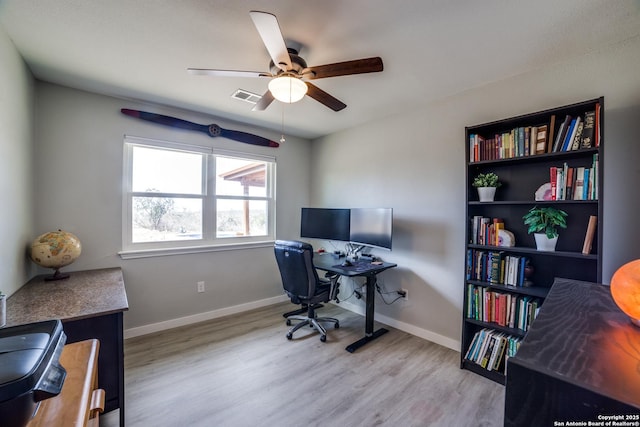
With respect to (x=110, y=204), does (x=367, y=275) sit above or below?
below

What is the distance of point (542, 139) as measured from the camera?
190 cm

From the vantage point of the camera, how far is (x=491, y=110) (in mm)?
2301

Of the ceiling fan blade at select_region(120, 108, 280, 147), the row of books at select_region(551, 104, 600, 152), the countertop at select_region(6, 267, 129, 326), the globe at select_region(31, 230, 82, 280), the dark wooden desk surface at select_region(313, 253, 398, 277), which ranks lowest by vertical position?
the countertop at select_region(6, 267, 129, 326)

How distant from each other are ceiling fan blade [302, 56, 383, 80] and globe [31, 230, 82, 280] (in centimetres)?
224

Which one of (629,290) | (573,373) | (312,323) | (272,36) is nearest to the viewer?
(573,373)

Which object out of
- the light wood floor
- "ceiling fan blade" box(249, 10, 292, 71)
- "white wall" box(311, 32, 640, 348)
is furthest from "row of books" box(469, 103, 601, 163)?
the light wood floor

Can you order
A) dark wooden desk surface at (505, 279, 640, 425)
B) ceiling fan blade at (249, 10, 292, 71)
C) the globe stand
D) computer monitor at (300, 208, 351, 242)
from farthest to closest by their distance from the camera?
1. computer monitor at (300, 208, 351, 242)
2. the globe stand
3. ceiling fan blade at (249, 10, 292, 71)
4. dark wooden desk surface at (505, 279, 640, 425)

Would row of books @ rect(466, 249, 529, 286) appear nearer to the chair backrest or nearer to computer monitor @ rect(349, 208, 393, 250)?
computer monitor @ rect(349, 208, 393, 250)

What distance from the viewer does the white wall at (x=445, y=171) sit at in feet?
5.72

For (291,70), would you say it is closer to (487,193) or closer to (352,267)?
(487,193)

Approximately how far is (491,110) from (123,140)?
3459 mm

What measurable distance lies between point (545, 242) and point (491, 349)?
927mm

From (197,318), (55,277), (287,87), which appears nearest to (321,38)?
(287,87)

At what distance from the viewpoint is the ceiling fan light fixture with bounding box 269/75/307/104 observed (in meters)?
1.70
